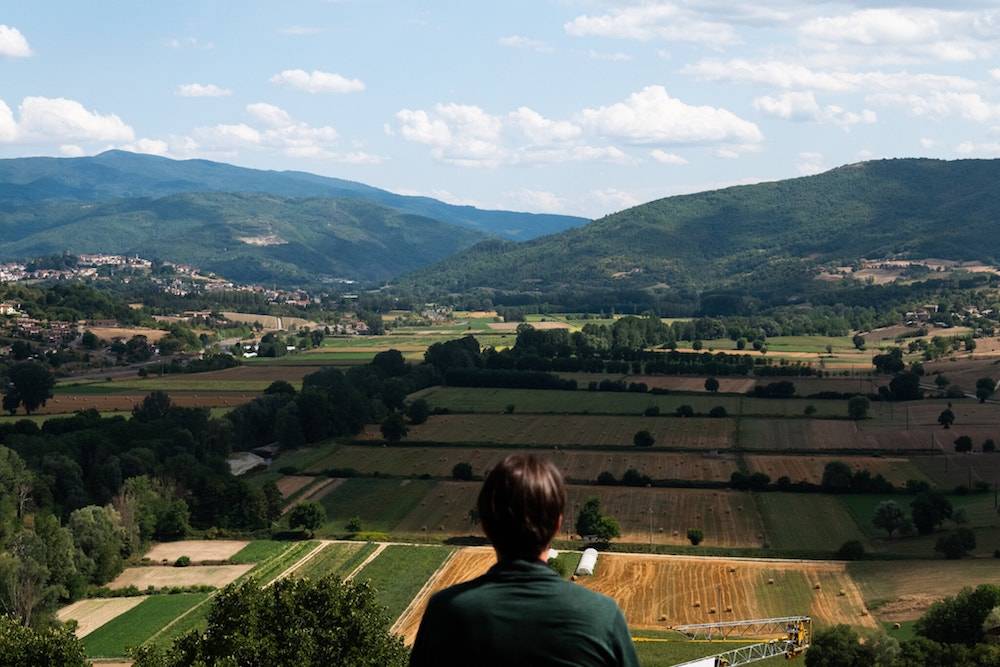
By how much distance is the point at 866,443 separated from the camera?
81500mm

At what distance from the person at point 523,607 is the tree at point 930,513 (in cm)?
5973

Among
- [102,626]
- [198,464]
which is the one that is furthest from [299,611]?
[198,464]

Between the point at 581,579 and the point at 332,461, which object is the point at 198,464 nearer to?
the point at 332,461

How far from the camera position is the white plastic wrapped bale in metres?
53.5

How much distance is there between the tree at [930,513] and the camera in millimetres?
61125

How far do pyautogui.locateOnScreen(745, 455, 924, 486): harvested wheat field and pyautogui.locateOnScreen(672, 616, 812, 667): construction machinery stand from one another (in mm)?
27331

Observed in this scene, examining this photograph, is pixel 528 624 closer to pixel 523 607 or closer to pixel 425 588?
pixel 523 607

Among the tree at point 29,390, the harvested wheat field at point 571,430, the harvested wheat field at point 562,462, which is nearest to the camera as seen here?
the harvested wheat field at point 562,462

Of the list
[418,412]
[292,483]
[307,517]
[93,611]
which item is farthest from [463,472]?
[93,611]

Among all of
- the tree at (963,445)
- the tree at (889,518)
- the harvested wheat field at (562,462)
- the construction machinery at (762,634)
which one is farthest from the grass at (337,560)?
the tree at (963,445)

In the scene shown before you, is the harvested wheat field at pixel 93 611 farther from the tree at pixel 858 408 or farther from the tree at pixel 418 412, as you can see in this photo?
the tree at pixel 858 408

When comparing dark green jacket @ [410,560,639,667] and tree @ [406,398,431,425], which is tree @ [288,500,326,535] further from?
dark green jacket @ [410,560,639,667]

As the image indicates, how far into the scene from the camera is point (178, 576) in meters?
56.3

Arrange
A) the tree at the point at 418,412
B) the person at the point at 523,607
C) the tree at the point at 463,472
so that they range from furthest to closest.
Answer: the tree at the point at 418,412, the tree at the point at 463,472, the person at the point at 523,607
